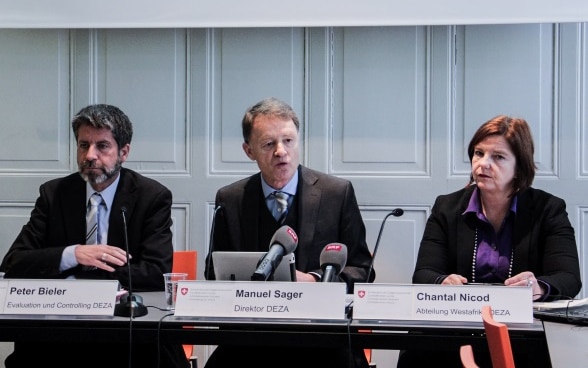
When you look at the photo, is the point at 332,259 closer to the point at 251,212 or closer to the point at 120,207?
the point at 251,212

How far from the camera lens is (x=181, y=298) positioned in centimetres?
258

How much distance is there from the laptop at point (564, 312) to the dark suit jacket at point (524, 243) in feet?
1.20

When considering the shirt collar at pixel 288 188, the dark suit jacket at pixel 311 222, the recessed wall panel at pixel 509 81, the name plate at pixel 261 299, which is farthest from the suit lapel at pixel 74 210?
the recessed wall panel at pixel 509 81

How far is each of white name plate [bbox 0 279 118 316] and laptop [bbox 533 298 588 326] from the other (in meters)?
1.26

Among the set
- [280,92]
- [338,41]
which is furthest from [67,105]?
[338,41]

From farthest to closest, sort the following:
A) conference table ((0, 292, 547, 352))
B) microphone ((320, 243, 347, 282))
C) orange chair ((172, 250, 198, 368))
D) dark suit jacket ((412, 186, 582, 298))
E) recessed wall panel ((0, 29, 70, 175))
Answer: recessed wall panel ((0, 29, 70, 175))
orange chair ((172, 250, 198, 368))
dark suit jacket ((412, 186, 582, 298))
microphone ((320, 243, 347, 282))
conference table ((0, 292, 547, 352))

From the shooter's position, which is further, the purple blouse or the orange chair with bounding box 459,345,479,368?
the purple blouse

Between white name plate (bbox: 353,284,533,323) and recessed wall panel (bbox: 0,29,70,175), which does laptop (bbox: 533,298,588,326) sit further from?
recessed wall panel (bbox: 0,29,70,175)

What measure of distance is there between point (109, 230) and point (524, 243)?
5.12 ft

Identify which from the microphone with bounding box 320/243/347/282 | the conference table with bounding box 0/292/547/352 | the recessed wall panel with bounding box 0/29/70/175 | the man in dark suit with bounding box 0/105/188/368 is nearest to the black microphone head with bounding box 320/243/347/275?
the microphone with bounding box 320/243/347/282

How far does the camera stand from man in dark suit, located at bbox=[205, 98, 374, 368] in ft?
11.2

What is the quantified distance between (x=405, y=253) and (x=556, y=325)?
2125 mm

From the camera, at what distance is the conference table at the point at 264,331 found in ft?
7.85

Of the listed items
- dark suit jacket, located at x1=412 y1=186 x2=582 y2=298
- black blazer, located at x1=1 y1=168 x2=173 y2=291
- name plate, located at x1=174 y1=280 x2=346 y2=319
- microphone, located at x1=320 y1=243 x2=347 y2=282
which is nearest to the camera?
name plate, located at x1=174 y1=280 x2=346 y2=319
